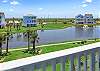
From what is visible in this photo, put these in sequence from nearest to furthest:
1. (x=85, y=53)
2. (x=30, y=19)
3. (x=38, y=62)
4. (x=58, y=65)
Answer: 1. (x=38, y=62)
2. (x=58, y=65)
3. (x=85, y=53)
4. (x=30, y=19)

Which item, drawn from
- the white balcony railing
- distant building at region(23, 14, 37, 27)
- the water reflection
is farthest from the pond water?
the white balcony railing

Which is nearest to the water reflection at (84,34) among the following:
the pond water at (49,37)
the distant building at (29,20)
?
the pond water at (49,37)

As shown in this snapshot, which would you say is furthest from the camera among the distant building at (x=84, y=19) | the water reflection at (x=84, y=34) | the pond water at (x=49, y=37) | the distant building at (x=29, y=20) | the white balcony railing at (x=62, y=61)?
the distant building at (x=84, y=19)

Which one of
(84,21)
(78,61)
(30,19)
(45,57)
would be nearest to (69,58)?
(78,61)

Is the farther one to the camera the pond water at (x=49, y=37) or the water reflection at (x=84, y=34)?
the water reflection at (x=84, y=34)

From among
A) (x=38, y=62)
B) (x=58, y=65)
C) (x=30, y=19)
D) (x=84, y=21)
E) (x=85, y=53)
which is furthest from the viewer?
(x=84, y=21)

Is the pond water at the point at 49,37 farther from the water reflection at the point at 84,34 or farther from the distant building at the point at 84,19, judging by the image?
the distant building at the point at 84,19

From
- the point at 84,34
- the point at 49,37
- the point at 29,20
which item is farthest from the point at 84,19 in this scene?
the point at 49,37

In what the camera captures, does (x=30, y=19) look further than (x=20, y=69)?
Yes

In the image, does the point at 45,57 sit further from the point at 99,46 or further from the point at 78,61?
the point at 99,46

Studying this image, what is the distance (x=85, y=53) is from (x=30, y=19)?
108863mm

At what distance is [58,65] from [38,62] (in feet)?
0.94

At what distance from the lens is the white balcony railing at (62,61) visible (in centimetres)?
224

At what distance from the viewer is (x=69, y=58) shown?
2.65 meters
